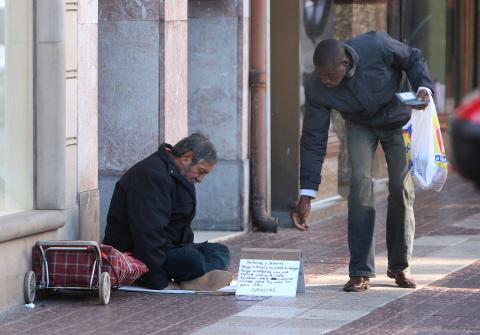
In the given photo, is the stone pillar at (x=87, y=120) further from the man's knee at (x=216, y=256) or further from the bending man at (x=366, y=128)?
the bending man at (x=366, y=128)

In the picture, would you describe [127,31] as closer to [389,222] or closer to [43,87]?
[43,87]

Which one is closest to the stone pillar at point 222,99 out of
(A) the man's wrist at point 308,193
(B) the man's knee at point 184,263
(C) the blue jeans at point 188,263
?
(C) the blue jeans at point 188,263

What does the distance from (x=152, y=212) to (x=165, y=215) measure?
0.10 meters

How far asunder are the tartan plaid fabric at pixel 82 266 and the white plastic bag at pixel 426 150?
→ 5.53 feet

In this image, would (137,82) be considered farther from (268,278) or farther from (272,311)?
(272,311)

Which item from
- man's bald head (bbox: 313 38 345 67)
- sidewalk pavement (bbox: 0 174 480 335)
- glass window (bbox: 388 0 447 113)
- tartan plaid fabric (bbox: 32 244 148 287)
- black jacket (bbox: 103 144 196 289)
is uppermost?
glass window (bbox: 388 0 447 113)

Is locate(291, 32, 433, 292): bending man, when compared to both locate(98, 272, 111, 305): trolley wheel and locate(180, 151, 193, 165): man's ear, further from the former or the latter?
locate(98, 272, 111, 305): trolley wheel

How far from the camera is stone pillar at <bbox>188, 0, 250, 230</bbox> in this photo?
9.70 m

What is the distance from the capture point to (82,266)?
20.4 feet

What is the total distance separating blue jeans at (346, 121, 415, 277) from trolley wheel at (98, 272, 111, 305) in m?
1.46

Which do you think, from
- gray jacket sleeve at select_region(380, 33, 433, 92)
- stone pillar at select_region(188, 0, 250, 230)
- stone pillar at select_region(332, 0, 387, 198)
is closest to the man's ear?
gray jacket sleeve at select_region(380, 33, 433, 92)

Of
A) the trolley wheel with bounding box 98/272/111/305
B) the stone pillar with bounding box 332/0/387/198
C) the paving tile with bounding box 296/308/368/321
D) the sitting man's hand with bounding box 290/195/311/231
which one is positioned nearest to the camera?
the paving tile with bounding box 296/308/368/321

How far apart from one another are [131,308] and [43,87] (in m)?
1.37

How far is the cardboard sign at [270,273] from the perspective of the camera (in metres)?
6.45
